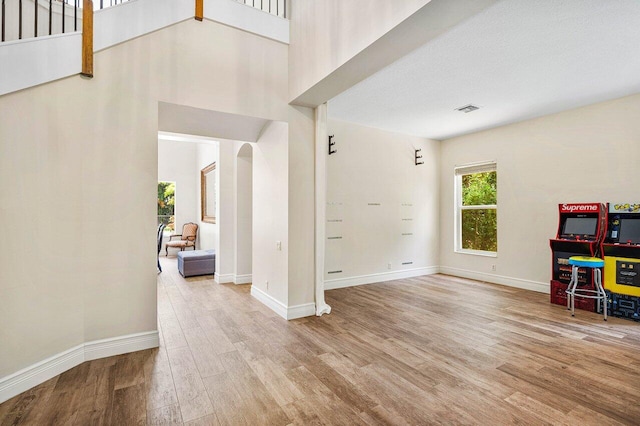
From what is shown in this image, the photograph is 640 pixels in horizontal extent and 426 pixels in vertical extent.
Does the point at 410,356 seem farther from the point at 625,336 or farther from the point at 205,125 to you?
the point at 205,125

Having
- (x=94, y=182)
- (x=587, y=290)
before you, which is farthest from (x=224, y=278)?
(x=587, y=290)

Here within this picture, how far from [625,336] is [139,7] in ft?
19.2

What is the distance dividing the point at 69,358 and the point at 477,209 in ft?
20.9

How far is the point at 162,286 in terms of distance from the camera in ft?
17.8

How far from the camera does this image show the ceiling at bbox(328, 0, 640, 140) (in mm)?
2564

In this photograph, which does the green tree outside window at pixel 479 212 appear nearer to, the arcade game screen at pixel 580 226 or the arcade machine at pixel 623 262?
the arcade game screen at pixel 580 226

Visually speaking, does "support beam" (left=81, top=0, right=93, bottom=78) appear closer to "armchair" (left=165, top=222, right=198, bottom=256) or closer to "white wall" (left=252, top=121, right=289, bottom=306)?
"white wall" (left=252, top=121, right=289, bottom=306)

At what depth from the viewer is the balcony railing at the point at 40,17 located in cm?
266

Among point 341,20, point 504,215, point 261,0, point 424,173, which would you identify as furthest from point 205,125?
point 504,215

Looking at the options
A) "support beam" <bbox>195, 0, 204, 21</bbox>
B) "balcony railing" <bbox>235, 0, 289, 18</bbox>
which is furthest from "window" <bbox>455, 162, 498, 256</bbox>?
"support beam" <bbox>195, 0, 204, 21</bbox>

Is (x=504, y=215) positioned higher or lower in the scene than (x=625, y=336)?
higher

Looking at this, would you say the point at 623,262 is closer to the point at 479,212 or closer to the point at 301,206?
the point at 479,212

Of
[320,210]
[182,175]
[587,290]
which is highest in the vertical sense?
[182,175]

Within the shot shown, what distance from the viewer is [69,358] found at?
8.41ft
